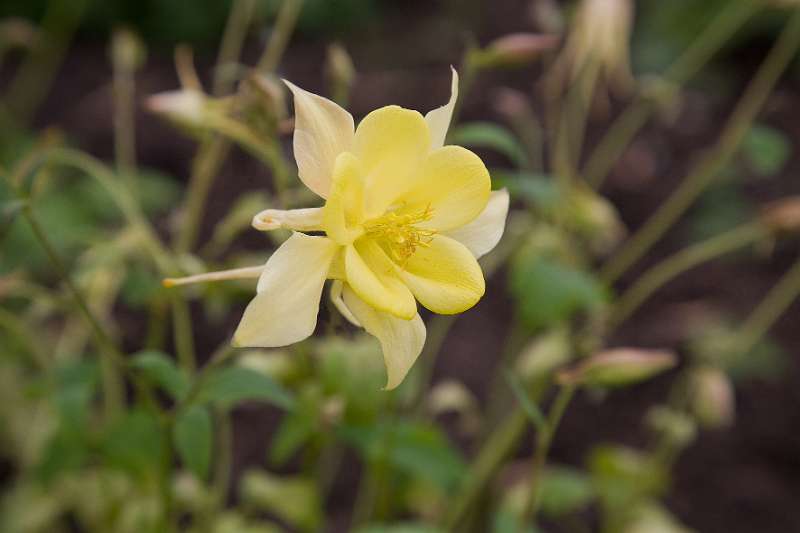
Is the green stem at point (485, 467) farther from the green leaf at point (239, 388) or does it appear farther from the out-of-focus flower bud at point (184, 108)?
the out-of-focus flower bud at point (184, 108)

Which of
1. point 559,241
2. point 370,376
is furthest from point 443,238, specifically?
point 559,241

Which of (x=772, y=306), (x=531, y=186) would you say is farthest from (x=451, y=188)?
(x=772, y=306)

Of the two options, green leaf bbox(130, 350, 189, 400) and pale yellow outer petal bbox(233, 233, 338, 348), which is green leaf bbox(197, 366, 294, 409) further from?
pale yellow outer petal bbox(233, 233, 338, 348)

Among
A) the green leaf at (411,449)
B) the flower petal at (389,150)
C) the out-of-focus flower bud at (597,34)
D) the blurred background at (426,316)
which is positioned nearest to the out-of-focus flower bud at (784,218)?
the blurred background at (426,316)

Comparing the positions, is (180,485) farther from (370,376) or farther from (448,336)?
(448,336)

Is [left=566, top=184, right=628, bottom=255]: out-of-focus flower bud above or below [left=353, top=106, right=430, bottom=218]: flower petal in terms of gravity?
below

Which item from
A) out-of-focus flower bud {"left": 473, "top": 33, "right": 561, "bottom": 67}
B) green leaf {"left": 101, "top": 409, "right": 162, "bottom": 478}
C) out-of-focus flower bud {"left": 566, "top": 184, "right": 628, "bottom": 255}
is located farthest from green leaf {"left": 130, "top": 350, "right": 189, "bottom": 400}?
out-of-focus flower bud {"left": 566, "top": 184, "right": 628, "bottom": 255}

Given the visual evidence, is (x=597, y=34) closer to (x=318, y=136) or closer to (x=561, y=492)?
(x=561, y=492)
